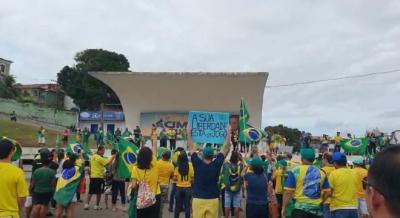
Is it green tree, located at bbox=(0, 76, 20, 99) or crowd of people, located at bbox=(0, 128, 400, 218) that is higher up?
green tree, located at bbox=(0, 76, 20, 99)

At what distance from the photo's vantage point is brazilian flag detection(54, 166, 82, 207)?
969 cm

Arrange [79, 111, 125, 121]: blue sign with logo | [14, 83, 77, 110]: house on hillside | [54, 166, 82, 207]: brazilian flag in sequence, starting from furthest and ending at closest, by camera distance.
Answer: [14, 83, 77, 110]: house on hillside
[79, 111, 125, 121]: blue sign with logo
[54, 166, 82, 207]: brazilian flag

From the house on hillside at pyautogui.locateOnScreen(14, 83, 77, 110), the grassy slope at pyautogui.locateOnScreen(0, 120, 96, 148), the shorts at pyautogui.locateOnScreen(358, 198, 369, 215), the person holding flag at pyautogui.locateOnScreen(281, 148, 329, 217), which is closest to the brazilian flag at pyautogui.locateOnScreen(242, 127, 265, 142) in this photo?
the shorts at pyautogui.locateOnScreen(358, 198, 369, 215)

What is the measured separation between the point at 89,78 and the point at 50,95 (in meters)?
18.9

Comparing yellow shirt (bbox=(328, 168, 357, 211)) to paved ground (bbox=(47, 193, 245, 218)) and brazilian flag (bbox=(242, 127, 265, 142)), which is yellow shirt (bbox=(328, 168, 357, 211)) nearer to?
paved ground (bbox=(47, 193, 245, 218))

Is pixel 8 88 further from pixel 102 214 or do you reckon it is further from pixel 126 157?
pixel 126 157

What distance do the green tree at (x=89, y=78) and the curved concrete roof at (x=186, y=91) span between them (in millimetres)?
23861

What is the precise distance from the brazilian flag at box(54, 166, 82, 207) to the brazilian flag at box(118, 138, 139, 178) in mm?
1048

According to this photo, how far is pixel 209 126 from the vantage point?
39.0ft

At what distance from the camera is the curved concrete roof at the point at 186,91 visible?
39.2 m

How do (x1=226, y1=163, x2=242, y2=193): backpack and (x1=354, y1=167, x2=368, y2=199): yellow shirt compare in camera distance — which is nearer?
(x1=354, y1=167, x2=368, y2=199): yellow shirt

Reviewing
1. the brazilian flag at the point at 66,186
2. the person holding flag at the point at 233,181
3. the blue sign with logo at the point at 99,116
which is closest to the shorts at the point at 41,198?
the brazilian flag at the point at 66,186

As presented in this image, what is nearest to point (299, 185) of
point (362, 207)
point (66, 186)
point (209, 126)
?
point (362, 207)

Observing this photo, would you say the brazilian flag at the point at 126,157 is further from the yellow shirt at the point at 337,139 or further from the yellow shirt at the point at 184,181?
the yellow shirt at the point at 337,139
